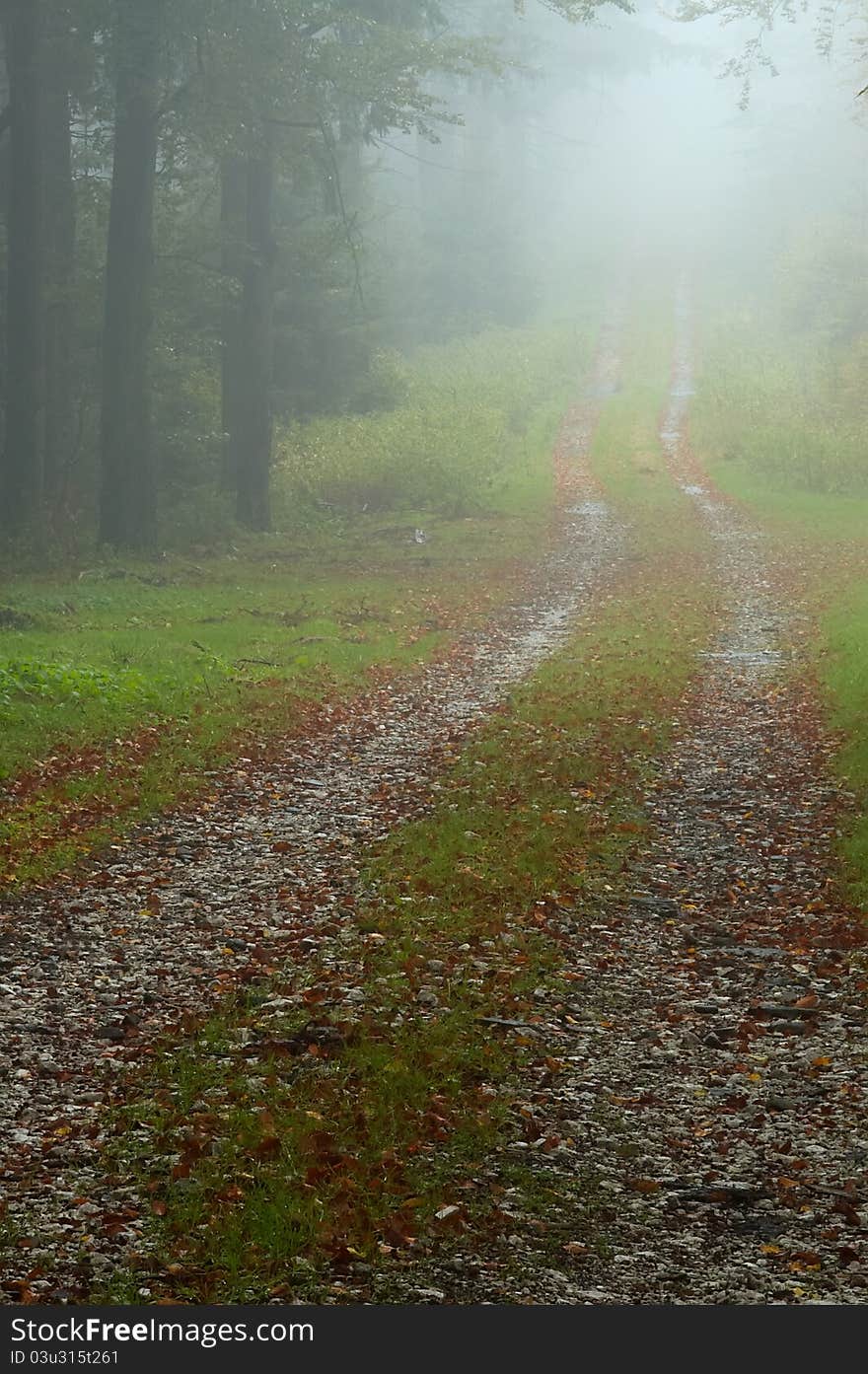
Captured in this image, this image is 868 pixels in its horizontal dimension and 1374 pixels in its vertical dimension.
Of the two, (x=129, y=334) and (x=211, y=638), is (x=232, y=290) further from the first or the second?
(x=211, y=638)

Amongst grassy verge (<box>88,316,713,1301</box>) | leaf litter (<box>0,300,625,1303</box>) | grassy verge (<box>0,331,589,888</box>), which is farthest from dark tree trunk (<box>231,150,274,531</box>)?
grassy verge (<box>88,316,713,1301</box>)

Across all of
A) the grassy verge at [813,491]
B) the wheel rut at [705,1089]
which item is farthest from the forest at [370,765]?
the grassy verge at [813,491]

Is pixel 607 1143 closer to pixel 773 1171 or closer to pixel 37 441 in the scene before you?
pixel 773 1171

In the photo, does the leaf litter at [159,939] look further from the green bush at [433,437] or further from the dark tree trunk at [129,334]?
the green bush at [433,437]

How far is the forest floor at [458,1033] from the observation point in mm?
5043

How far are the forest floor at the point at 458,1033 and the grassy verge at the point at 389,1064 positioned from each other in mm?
21

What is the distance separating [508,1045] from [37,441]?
1783 centimetres

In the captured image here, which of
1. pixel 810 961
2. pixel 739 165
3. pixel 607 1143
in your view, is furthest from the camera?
pixel 739 165

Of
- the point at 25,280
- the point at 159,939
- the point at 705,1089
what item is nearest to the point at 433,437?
the point at 25,280

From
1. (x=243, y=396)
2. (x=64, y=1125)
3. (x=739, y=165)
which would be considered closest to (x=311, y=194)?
(x=243, y=396)

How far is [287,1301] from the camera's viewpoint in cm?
470

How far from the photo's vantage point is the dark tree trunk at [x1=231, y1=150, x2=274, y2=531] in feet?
85.4

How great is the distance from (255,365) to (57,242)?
4483mm

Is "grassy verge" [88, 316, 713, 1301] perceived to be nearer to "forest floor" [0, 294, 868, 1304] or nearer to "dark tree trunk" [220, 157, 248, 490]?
"forest floor" [0, 294, 868, 1304]
